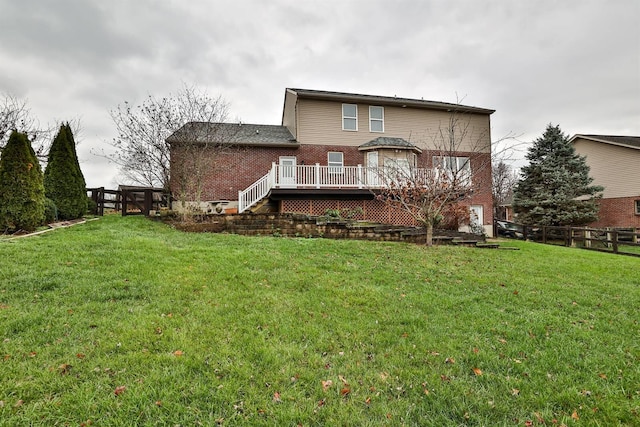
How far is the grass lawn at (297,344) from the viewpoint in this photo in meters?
2.18

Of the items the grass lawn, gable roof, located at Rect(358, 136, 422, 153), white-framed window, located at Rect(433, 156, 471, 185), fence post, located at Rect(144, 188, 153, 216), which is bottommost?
the grass lawn

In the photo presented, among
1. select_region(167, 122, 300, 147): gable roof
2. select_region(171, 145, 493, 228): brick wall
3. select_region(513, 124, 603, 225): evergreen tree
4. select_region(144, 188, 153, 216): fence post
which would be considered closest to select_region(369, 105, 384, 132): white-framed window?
select_region(171, 145, 493, 228): brick wall

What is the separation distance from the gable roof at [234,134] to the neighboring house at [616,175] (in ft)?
68.3

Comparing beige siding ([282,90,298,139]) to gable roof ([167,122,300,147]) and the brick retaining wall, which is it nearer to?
gable roof ([167,122,300,147])

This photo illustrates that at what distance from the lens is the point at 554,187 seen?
18.0 m

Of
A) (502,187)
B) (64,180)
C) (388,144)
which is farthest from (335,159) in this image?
(502,187)

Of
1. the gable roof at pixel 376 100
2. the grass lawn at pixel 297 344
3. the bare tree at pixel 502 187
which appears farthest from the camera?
the bare tree at pixel 502 187

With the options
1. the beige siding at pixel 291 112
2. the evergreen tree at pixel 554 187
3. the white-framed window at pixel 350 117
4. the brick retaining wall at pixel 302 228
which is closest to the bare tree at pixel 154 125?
the brick retaining wall at pixel 302 228

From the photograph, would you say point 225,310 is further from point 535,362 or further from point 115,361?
point 535,362

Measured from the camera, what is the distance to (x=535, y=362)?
290cm

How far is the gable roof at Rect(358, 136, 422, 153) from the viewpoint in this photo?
14922mm

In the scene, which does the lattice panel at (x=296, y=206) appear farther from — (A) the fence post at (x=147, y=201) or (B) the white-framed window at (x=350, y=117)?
(A) the fence post at (x=147, y=201)

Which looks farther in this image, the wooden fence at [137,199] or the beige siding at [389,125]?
the beige siding at [389,125]

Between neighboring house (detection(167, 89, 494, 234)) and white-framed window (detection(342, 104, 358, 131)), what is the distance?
0.18 feet
